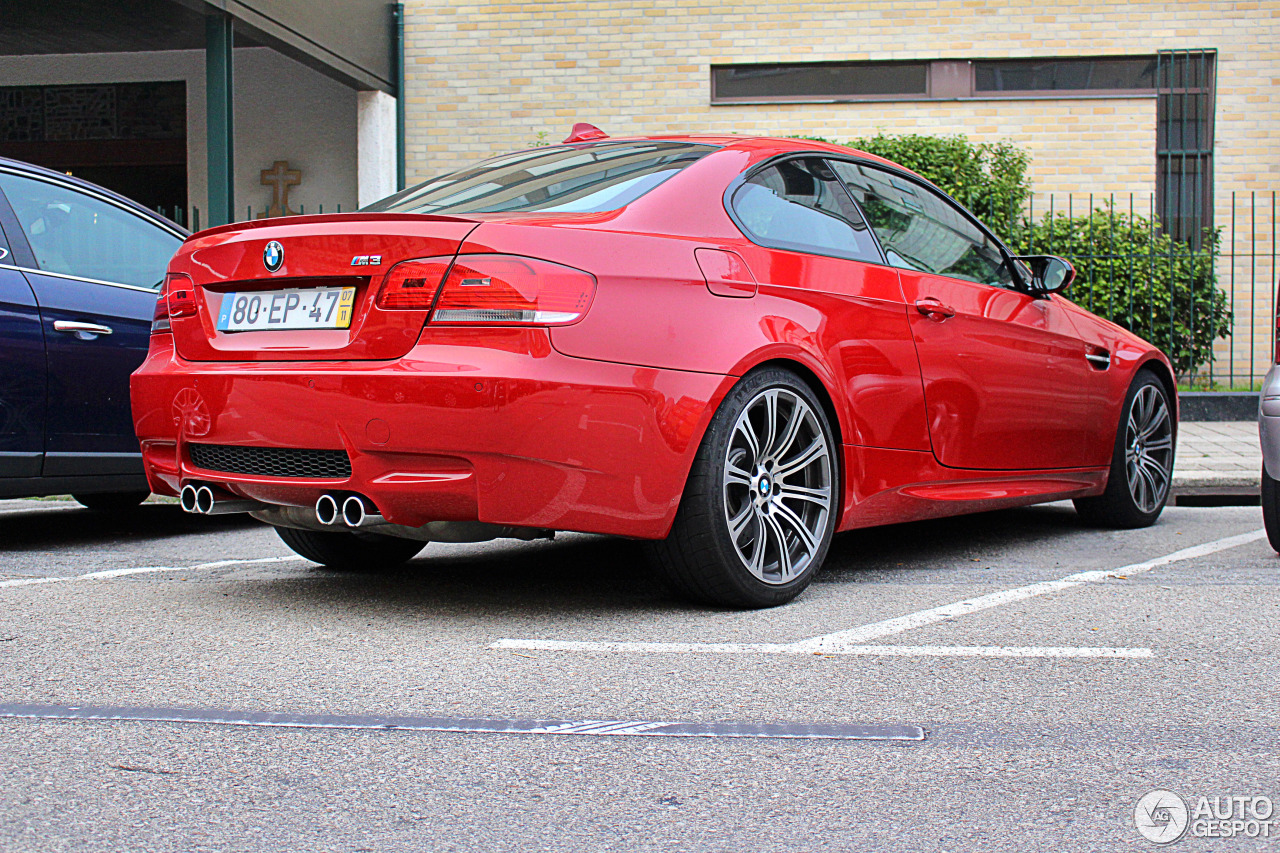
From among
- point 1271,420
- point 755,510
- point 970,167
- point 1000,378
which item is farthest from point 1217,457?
point 755,510

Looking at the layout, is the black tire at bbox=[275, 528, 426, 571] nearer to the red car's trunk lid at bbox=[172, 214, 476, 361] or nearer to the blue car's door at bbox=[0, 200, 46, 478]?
the red car's trunk lid at bbox=[172, 214, 476, 361]

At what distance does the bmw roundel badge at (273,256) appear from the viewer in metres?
3.67

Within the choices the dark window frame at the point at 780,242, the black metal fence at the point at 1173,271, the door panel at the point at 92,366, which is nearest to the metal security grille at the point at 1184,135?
the black metal fence at the point at 1173,271

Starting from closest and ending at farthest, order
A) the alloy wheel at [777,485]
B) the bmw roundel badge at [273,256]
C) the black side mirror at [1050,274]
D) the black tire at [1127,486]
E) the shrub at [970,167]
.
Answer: the bmw roundel badge at [273,256] → the alloy wheel at [777,485] → the black side mirror at [1050,274] → the black tire at [1127,486] → the shrub at [970,167]

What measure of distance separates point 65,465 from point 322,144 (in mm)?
10902

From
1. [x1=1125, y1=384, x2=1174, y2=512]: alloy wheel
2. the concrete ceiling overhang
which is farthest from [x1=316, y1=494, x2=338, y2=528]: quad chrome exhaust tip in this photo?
the concrete ceiling overhang

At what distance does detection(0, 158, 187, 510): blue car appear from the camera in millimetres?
4887

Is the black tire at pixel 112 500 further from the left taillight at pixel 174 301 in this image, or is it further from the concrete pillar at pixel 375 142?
the concrete pillar at pixel 375 142

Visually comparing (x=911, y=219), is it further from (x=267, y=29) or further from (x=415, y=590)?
(x=267, y=29)

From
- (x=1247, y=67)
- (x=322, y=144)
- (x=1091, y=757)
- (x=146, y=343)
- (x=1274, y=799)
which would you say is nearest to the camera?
(x=1274, y=799)

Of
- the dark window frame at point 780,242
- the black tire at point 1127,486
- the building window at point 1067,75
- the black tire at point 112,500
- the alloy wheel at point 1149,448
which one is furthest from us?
the building window at point 1067,75

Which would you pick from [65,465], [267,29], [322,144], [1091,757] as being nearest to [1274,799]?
[1091,757]

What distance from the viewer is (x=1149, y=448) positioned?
19.7 ft

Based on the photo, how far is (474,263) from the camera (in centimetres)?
342
